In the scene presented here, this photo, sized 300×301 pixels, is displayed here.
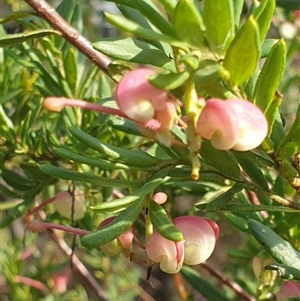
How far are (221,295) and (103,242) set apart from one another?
15.5 inches

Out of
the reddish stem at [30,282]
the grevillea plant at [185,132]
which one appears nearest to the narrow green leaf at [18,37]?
the grevillea plant at [185,132]

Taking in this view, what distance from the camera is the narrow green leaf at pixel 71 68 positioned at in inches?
31.3

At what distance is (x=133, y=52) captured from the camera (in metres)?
0.43

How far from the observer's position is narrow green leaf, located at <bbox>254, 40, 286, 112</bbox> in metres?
0.41

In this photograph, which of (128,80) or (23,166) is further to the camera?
(23,166)

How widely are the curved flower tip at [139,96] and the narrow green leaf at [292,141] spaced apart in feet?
0.43

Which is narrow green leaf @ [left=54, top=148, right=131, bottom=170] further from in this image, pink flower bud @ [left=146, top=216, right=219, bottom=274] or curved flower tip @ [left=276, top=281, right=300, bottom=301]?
curved flower tip @ [left=276, top=281, right=300, bottom=301]

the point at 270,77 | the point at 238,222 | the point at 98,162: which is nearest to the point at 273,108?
the point at 270,77

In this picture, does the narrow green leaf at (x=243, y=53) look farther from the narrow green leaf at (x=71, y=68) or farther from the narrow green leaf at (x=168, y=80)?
the narrow green leaf at (x=71, y=68)

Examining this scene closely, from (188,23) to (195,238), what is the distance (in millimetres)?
159

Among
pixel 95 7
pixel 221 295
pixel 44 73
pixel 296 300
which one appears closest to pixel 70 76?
pixel 44 73

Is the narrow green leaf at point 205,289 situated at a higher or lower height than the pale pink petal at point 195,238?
lower

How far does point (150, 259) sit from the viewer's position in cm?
→ 45

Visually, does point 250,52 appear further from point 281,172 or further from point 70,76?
point 70,76
